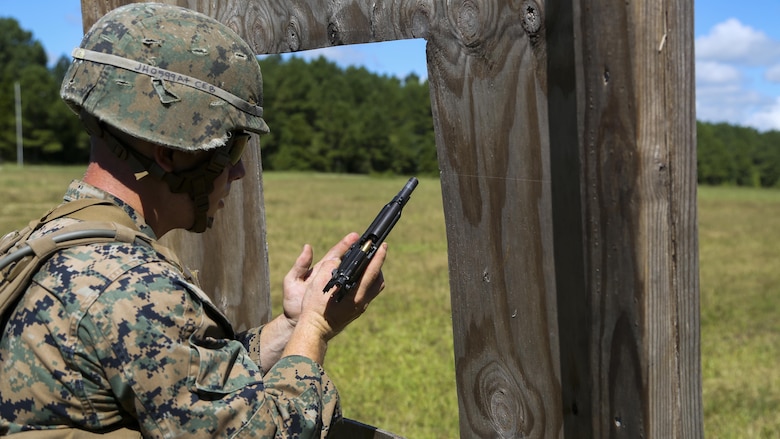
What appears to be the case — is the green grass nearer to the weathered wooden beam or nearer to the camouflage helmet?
the weathered wooden beam

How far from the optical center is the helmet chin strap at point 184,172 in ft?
6.42

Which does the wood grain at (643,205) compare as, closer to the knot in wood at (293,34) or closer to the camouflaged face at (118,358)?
the camouflaged face at (118,358)

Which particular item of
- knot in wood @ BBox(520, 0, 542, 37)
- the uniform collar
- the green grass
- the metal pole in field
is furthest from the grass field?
the metal pole in field

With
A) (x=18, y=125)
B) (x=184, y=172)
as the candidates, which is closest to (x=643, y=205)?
(x=184, y=172)

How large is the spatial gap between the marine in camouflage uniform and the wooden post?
384mm

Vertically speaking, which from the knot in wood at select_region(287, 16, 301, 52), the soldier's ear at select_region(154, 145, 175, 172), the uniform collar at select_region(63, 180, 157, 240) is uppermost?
the knot in wood at select_region(287, 16, 301, 52)

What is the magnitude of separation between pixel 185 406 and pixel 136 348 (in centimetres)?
15

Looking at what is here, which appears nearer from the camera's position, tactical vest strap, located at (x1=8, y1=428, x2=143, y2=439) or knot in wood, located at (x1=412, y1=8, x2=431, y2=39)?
tactical vest strap, located at (x1=8, y1=428, x2=143, y2=439)

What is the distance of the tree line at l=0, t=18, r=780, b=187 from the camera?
225 ft

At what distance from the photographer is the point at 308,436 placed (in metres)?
1.86

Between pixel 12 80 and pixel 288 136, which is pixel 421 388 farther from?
pixel 12 80

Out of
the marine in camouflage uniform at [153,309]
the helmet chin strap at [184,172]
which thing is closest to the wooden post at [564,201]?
the marine in camouflage uniform at [153,309]

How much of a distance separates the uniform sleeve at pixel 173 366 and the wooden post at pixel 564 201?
1.80 ft

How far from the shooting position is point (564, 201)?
5.82ft
